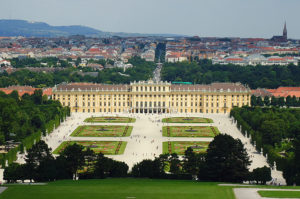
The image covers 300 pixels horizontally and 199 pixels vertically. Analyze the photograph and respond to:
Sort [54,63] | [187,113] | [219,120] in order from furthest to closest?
[54,63] < [187,113] < [219,120]

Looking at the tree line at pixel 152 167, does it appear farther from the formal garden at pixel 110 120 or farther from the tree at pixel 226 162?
the formal garden at pixel 110 120

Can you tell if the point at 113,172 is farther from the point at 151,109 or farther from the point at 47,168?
the point at 151,109

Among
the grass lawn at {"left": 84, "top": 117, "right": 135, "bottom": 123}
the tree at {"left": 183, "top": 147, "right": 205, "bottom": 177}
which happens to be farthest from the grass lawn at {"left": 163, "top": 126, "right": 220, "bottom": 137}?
the tree at {"left": 183, "top": 147, "right": 205, "bottom": 177}

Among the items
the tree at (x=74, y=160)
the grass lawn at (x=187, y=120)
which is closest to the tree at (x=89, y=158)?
the tree at (x=74, y=160)

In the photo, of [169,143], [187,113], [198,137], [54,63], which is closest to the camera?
[169,143]

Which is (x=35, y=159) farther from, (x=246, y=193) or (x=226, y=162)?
(x=246, y=193)

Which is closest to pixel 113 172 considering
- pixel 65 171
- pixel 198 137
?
pixel 65 171

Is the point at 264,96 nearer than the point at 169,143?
No
